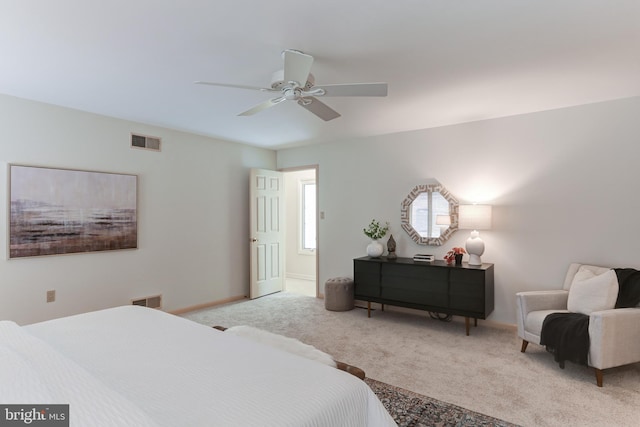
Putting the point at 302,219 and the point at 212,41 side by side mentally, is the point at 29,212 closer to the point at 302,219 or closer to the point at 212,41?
the point at 212,41

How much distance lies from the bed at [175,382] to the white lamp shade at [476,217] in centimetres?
296

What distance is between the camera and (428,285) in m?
4.06

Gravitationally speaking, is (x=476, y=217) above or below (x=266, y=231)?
above

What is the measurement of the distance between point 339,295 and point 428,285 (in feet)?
4.22

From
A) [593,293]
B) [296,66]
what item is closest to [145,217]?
[296,66]

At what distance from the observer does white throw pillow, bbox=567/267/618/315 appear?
292cm

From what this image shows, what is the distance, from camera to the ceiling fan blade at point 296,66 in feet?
6.73

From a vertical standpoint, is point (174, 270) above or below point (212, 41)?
below

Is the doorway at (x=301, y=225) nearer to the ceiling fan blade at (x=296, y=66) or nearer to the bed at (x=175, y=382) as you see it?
the ceiling fan blade at (x=296, y=66)

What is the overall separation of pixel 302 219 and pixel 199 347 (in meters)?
5.64

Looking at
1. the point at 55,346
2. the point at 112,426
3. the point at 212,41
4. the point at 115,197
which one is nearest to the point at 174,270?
the point at 115,197

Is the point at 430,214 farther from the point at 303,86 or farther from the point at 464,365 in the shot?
the point at 303,86

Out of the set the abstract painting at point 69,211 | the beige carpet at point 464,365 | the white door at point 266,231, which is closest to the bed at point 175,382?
the beige carpet at point 464,365

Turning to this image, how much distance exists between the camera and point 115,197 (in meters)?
4.02
